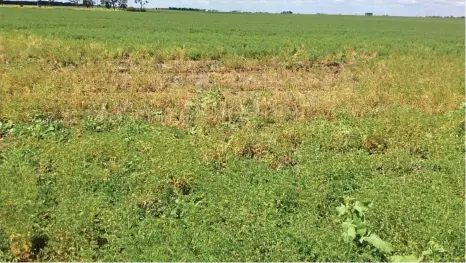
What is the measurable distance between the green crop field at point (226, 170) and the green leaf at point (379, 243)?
0.02 meters

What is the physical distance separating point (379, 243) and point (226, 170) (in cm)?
270

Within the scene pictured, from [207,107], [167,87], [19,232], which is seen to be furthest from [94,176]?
[167,87]

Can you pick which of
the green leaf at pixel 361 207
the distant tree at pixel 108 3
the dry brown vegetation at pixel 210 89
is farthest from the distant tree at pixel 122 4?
the green leaf at pixel 361 207

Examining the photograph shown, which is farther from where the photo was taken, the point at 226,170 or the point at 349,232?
the point at 226,170

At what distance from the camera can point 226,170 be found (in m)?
6.32

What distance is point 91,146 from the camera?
6.73 m

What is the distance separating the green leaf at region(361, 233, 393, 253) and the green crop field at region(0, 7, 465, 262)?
2 centimetres

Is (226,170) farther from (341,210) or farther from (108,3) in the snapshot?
(108,3)

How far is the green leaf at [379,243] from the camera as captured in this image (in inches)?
165

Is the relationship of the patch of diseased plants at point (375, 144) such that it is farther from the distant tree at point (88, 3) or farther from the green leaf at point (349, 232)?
the distant tree at point (88, 3)

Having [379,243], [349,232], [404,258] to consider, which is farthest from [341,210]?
[404,258]

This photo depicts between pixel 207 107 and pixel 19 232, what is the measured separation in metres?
5.79

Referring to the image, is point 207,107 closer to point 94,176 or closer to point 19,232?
point 94,176

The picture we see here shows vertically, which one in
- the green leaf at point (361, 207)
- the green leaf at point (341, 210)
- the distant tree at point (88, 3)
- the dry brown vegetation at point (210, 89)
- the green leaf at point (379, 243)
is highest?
the distant tree at point (88, 3)
